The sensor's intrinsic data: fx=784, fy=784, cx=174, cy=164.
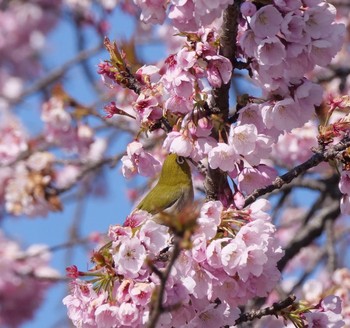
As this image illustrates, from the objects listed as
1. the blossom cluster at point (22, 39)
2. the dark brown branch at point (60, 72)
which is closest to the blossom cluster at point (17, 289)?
the dark brown branch at point (60, 72)

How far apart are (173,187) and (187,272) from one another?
0.46 meters

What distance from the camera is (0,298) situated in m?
6.43

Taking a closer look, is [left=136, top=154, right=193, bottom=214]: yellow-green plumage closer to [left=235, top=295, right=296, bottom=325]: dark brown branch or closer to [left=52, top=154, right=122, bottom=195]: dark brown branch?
[left=235, top=295, right=296, bottom=325]: dark brown branch

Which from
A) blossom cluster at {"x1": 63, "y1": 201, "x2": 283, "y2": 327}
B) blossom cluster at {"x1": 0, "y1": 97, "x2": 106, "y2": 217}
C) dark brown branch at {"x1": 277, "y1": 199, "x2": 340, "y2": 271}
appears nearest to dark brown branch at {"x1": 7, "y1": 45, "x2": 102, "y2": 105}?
blossom cluster at {"x1": 0, "y1": 97, "x2": 106, "y2": 217}

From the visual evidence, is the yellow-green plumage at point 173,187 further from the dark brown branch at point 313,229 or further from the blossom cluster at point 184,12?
the dark brown branch at point 313,229

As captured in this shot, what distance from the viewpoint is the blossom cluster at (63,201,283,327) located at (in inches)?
73.4

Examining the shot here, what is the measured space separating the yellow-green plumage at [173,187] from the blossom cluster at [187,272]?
0.31m

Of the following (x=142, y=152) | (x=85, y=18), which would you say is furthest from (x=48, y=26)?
(x=142, y=152)

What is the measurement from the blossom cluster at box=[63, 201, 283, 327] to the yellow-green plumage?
31 centimetres

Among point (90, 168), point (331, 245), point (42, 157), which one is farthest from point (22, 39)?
point (331, 245)

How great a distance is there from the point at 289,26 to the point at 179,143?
42 centimetres

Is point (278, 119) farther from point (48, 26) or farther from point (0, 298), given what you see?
point (48, 26)

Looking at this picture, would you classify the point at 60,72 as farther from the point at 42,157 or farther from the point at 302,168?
the point at 302,168

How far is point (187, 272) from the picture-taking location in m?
1.94
